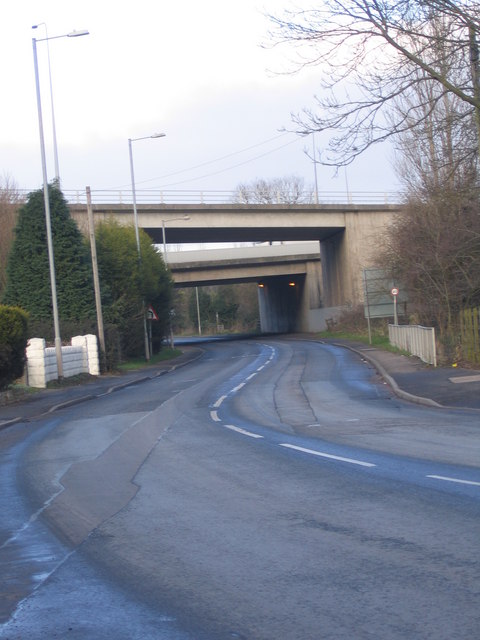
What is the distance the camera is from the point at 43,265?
37.3 metres

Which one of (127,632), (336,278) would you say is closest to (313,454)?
(127,632)

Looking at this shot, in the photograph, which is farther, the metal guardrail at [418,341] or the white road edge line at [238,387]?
the metal guardrail at [418,341]

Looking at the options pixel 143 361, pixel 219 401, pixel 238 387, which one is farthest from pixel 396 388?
pixel 143 361

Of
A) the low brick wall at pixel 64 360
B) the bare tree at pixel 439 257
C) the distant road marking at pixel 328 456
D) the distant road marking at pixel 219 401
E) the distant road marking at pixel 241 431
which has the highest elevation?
the bare tree at pixel 439 257

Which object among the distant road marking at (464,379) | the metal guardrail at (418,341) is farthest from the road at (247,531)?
the metal guardrail at (418,341)

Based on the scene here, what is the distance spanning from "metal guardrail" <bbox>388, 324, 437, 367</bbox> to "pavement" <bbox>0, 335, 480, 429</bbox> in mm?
384

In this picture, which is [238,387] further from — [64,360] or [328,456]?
[328,456]


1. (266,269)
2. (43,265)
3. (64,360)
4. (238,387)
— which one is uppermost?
(266,269)

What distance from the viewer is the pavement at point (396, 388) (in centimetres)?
1808

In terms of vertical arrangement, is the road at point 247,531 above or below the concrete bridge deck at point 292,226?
below

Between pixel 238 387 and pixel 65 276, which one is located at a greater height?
pixel 65 276

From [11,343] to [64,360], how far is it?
7.54 metres

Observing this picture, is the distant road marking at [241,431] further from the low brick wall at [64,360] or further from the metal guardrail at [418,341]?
the low brick wall at [64,360]

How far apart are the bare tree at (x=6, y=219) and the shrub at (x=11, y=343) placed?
1706 centimetres
